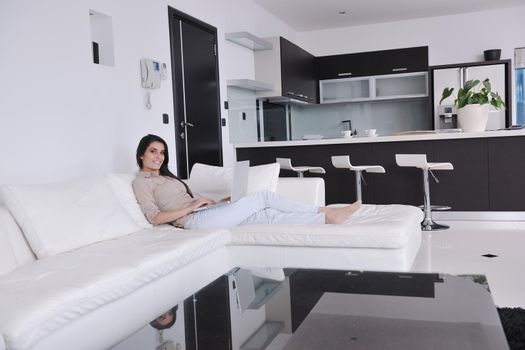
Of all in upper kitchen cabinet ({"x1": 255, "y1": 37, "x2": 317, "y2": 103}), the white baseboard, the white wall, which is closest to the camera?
the white wall

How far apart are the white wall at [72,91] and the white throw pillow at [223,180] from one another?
0.64 m

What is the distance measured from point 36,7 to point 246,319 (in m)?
2.65

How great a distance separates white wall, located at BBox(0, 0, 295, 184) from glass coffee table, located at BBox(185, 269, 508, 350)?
1.79 meters

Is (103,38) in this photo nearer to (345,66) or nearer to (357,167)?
(357,167)

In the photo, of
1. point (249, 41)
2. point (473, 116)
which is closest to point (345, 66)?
point (249, 41)

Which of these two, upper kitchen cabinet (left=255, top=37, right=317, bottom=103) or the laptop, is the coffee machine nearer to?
upper kitchen cabinet (left=255, top=37, right=317, bottom=103)

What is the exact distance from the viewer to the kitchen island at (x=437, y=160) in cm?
547

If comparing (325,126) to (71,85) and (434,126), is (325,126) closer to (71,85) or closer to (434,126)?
(434,126)

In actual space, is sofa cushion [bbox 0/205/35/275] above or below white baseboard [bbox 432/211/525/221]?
above

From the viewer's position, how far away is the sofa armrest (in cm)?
408

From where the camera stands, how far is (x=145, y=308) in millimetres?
2418

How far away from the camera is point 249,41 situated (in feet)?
20.9

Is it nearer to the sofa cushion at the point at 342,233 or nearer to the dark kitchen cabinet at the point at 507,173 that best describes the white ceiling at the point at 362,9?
the dark kitchen cabinet at the point at 507,173

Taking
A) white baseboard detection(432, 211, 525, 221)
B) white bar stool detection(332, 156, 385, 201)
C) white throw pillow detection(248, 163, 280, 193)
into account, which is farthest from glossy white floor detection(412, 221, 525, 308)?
A: white throw pillow detection(248, 163, 280, 193)
